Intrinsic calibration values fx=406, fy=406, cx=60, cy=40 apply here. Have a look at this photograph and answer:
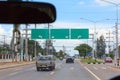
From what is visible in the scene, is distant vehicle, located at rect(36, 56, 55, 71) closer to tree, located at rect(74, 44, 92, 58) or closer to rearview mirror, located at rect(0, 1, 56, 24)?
rearview mirror, located at rect(0, 1, 56, 24)

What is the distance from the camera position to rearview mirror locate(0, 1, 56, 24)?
15.0 feet

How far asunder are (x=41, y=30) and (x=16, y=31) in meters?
66.0

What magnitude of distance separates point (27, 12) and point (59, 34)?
67.3 meters

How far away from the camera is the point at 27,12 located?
4.66 meters

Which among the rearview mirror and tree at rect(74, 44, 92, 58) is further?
tree at rect(74, 44, 92, 58)

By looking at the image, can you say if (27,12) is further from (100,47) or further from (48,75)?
(100,47)

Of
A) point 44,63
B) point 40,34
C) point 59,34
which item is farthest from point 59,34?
point 44,63

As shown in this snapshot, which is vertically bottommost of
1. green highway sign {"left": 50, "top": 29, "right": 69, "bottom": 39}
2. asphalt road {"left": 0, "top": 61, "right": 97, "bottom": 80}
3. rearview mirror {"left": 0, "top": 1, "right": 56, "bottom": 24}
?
asphalt road {"left": 0, "top": 61, "right": 97, "bottom": 80}

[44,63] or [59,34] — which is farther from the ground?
[59,34]

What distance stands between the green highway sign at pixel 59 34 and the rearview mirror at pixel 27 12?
65.7 m

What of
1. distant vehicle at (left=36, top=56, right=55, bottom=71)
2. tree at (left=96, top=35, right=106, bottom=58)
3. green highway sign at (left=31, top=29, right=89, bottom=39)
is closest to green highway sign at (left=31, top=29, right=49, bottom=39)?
green highway sign at (left=31, top=29, right=89, bottom=39)

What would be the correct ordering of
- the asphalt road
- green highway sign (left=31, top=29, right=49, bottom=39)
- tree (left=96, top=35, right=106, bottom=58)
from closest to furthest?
the asphalt road → green highway sign (left=31, top=29, right=49, bottom=39) → tree (left=96, top=35, right=106, bottom=58)

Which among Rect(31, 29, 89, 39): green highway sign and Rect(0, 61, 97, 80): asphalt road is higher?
Rect(31, 29, 89, 39): green highway sign

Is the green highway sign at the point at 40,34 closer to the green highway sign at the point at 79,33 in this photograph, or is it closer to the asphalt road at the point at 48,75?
the green highway sign at the point at 79,33
